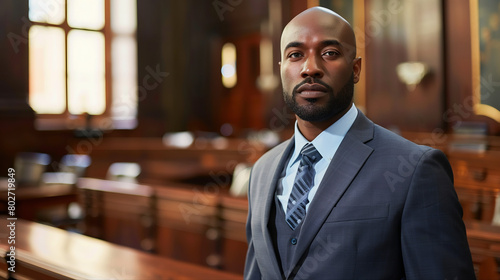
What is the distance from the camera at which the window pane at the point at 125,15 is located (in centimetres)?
948

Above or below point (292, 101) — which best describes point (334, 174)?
below

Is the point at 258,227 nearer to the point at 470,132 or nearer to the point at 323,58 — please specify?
the point at 323,58

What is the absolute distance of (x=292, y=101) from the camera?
984 mm

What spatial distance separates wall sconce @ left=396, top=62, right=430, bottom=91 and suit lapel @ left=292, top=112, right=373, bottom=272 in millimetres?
6170

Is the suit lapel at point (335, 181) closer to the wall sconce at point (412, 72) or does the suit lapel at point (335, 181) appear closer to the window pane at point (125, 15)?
the wall sconce at point (412, 72)

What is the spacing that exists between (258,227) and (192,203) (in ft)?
A: 6.71

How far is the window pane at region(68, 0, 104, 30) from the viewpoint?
8914mm

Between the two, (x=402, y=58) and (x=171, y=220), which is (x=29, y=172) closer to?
(x=171, y=220)

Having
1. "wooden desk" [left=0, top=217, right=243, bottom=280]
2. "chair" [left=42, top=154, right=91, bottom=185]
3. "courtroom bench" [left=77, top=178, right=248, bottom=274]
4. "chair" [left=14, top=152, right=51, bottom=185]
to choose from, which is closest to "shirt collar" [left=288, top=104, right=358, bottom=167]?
"wooden desk" [left=0, top=217, right=243, bottom=280]

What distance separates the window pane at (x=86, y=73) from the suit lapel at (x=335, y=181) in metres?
8.22

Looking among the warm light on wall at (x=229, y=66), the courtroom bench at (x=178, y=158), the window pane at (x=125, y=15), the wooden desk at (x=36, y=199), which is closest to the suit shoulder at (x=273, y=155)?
the wooden desk at (x=36, y=199)

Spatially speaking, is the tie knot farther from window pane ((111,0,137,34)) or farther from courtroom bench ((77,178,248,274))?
window pane ((111,0,137,34))

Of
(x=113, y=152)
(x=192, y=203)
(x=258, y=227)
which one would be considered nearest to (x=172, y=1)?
(x=113, y=152)

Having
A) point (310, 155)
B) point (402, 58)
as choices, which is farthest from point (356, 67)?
point (402, 58)
